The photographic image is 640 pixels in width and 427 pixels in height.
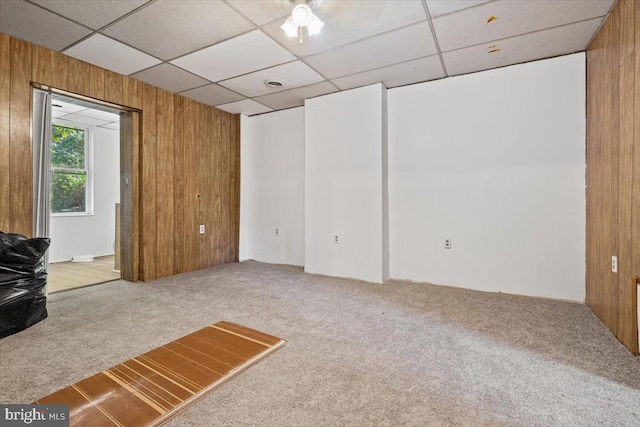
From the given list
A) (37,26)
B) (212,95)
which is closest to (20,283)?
(37,26)

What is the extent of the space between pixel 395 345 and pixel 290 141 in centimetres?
337

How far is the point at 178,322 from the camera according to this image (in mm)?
2283

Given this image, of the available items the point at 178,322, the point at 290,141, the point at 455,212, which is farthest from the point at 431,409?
the point at 290,141

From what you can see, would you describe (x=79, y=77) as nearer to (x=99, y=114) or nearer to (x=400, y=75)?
(x=99, y=114)

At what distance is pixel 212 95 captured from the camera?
3885 millimetres

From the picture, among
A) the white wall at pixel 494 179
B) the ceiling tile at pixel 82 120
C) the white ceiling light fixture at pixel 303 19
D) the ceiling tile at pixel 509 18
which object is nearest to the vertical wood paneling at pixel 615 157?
the ceiling tile at pixel 509 18

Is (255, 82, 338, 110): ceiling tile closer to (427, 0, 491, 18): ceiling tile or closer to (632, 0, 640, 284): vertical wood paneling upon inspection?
(427, 0, 491, 18): ceiling tile

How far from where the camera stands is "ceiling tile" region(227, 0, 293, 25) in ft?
6.72

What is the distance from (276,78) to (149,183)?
198cm

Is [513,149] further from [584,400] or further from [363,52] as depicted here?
[584,400]

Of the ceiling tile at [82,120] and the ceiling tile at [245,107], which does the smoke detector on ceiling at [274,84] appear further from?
the ceiling tile at [82,120]

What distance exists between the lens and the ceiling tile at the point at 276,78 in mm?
3109

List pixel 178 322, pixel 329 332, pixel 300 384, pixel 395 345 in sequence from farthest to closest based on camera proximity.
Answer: pixel 178 322 < pixel 329 332 < pixel 395 345 < pixel 300 384

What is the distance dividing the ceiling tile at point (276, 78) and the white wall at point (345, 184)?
0.51 metres
